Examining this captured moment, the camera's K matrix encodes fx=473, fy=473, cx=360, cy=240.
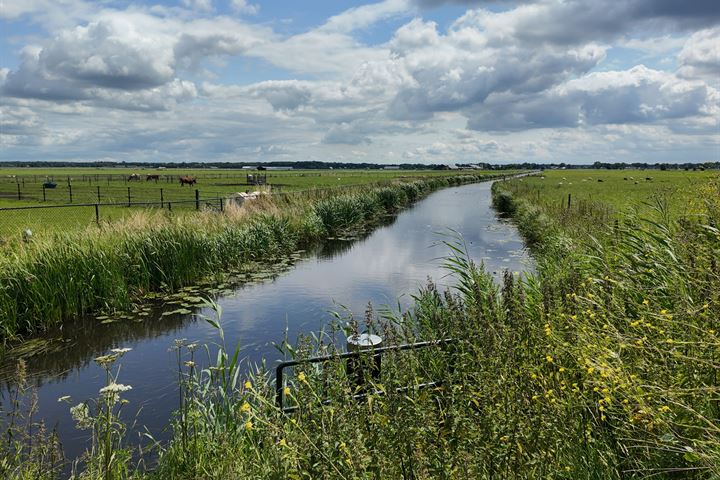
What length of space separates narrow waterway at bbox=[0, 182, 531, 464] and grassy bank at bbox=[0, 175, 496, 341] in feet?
2.96

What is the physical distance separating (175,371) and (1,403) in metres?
2.47

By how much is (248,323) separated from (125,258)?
13.2 feet

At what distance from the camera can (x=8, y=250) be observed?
10.9 metres

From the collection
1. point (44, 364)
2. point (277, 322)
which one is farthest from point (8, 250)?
point (277, 322)

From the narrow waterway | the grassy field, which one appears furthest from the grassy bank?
the grassy field

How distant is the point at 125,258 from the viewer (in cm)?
1222

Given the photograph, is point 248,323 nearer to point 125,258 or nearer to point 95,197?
point 125,258

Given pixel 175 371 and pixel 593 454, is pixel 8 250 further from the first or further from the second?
pixel 593 454

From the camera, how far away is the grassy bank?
33.0ft

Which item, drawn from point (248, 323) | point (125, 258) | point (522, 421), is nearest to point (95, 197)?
point (125, 258)

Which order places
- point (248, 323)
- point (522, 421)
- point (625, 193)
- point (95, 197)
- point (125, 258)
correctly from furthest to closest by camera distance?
point (95, 197) < point (625, 193) < point (125, 258) < point (248, 323) < point (522, 421)

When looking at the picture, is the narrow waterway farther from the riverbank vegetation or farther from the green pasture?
the green pasture

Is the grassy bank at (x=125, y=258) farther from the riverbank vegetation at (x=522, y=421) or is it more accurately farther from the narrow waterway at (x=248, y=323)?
the riverbank vegetation at (x=522, y=421)

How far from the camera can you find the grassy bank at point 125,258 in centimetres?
1005
